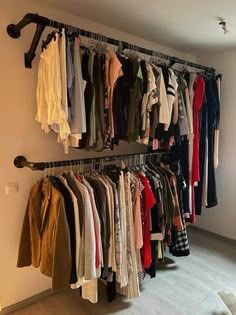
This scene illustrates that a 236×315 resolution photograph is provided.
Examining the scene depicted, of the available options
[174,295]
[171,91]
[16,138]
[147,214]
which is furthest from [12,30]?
[174,295]

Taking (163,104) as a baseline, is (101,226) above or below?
below

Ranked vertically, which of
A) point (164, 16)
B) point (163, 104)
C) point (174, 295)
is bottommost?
point (174, 295)

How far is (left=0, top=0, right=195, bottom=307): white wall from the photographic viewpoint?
1.81m

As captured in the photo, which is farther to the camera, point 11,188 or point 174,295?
point 174,295

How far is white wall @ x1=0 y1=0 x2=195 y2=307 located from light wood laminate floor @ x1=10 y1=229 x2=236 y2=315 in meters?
0.27

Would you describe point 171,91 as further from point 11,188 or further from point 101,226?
point 11,188

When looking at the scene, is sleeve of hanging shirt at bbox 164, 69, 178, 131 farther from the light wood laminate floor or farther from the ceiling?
the light wood laminate floor

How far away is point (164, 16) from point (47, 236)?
1.82m

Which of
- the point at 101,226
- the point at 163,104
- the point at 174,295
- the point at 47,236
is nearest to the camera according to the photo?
the point at 47,236

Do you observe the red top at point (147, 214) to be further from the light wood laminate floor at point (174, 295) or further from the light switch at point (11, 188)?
the light switch at point (11, 188)

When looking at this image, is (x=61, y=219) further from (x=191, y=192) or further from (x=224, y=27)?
(x=224, y=27)

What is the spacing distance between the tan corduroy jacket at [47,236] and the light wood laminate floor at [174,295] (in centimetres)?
56

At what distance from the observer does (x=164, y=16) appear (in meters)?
2.02

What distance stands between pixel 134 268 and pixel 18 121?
140 cm
